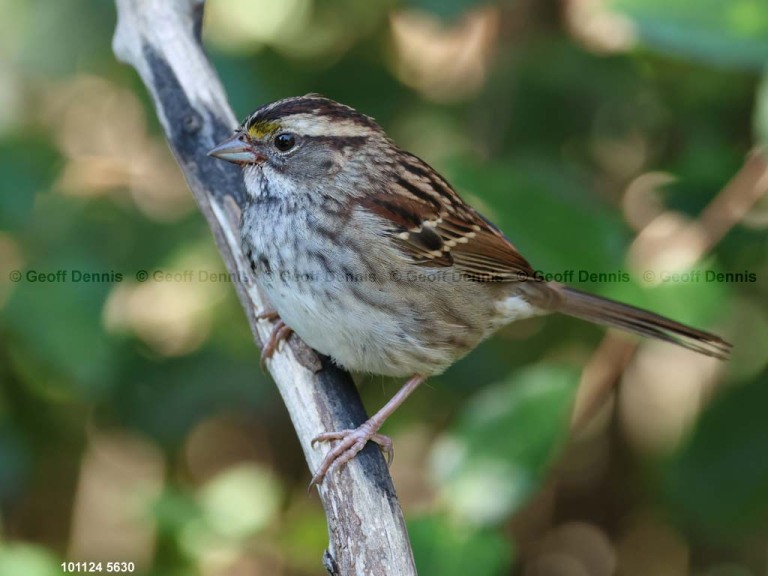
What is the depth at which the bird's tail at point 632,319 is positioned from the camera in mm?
2855

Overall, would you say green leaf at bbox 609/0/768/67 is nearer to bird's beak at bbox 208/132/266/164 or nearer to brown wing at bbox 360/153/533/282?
brown wing at bbox 360/153/533/282

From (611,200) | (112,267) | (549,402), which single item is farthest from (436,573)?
(611,200)

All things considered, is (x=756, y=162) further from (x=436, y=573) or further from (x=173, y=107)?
(x=173, y=107)

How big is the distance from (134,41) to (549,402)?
1721 millimetres

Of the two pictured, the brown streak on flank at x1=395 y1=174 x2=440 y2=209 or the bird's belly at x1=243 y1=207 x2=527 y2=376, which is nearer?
the bird's belly at x1=243 y1=207 x2=527 y2=376

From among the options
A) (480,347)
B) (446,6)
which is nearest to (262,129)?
(446,6)

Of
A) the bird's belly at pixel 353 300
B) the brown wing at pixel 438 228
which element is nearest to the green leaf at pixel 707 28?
the brown wing at pixel 438 228

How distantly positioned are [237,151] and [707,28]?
4.66ft

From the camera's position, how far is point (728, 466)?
310 centimetres

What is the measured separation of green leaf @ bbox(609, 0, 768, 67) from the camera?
2564 mm

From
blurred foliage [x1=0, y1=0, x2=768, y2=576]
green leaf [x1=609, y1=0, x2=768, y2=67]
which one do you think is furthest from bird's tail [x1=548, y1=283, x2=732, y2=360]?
green leaf [x1=609, y1=0, x2=768, y2=67]

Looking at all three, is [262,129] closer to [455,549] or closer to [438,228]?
[438,228]

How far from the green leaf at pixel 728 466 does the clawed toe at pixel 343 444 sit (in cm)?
131

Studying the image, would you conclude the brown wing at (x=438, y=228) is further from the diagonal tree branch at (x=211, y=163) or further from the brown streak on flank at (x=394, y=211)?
the diagonal tree branch at (x=211, y=163)
